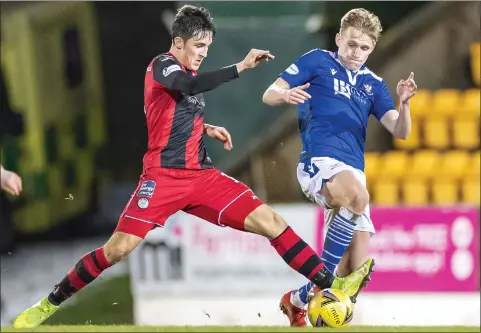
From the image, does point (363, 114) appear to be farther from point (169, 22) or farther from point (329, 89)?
point (169, 22)

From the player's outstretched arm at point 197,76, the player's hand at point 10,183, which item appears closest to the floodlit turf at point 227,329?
the player's hand at point 10,183

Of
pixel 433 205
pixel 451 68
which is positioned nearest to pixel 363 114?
pixel 433 205

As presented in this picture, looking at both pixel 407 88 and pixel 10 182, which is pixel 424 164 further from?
pixel 10 182

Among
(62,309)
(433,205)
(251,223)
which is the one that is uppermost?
(251,223)

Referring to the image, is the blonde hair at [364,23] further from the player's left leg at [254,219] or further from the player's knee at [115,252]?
the player's knee at [115,252]

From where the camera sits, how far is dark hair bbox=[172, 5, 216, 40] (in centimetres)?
602

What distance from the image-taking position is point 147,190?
19.4 ft

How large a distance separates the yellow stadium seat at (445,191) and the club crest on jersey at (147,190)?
14.1 ft

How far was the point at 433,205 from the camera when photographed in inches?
352

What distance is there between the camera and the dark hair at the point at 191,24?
19.8ft

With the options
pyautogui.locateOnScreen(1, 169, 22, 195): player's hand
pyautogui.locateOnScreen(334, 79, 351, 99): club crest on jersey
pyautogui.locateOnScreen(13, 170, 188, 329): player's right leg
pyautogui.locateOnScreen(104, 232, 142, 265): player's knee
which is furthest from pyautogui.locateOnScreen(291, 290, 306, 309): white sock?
pyautogui.locateOnScreen(1, 169, 22, 195): player's hand

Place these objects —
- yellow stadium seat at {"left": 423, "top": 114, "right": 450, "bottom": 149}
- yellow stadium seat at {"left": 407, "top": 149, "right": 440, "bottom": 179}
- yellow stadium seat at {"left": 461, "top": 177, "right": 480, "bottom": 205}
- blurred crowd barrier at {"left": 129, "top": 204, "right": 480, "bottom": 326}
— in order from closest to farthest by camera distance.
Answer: blurred crowd barrier at {"left": 129, "top": 204, "right": 480, "bottom": 326} < yellow stadium seat at {"left": 461, "top": 177, "right": 480, "bottom": 205} < yellow stadium seat at {"left": 407, "top": 149, "right": 440, "bottom": 179} < yellow stadium seat at {"left": 423, "top": 114, "right": 450, "bottom": 149}

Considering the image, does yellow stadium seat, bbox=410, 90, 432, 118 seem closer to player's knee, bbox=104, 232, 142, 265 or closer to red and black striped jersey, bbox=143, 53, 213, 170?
red and black striped jersey, bbox=143, 53, 213, 170

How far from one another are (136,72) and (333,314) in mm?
5470
